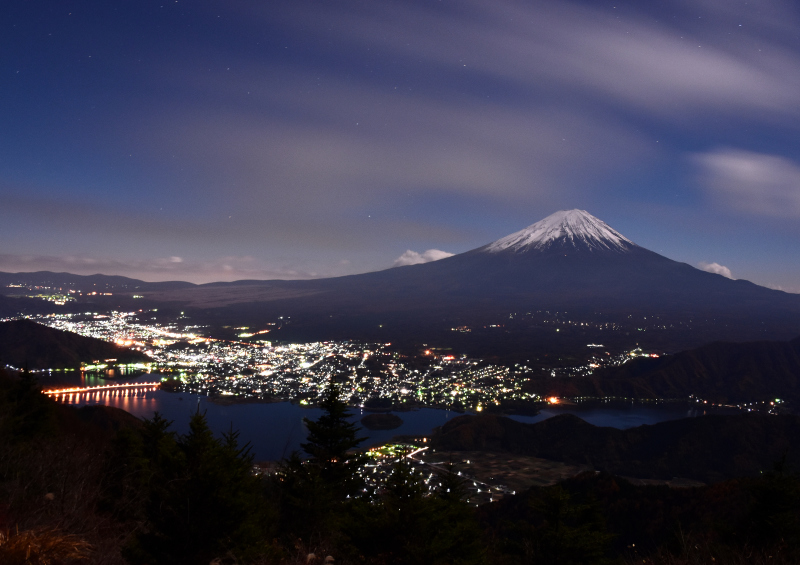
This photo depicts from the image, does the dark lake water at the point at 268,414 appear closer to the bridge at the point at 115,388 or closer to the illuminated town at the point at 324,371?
the bridge at the point at 115,388

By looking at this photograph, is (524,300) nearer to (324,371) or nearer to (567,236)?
(567,236)

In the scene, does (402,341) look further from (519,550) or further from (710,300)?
(710,300)

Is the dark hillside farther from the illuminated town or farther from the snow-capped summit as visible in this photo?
the snow-capped summit

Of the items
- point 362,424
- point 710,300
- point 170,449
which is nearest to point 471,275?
point 710,300

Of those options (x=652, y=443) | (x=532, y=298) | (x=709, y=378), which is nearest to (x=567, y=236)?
(x=532, y=298)

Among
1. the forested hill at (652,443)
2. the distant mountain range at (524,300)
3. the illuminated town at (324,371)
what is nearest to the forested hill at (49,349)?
the illuminated town at (324,371)

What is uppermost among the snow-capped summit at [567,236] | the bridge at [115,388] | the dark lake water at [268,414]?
the snow-capped summit at [567,236]

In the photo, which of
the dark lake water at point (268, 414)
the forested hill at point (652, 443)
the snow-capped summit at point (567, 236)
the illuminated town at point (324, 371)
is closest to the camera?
the forested hill at point (652, 443)
